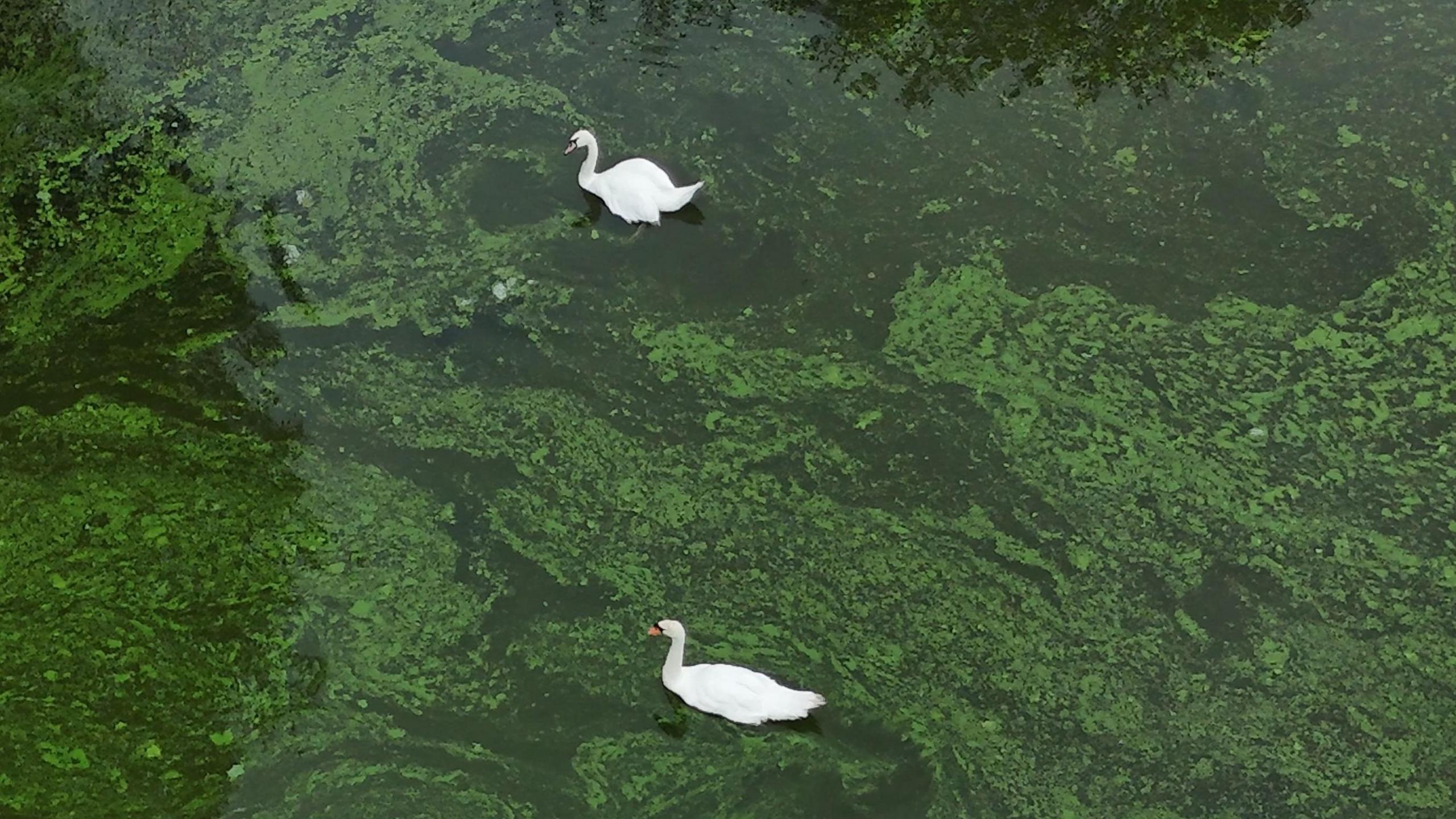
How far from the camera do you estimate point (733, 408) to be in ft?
10.2

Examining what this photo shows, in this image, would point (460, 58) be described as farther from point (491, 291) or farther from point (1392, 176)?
point (1392, 176)

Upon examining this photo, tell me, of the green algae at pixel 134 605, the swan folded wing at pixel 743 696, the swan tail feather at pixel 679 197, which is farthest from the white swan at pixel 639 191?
the swan folded wing at pixel 743 696

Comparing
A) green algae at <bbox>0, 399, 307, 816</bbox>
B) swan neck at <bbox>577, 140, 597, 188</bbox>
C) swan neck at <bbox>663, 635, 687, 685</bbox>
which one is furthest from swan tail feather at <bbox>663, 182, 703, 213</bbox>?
swan neck at <bbox>663, 635, 687, 685</bbox>

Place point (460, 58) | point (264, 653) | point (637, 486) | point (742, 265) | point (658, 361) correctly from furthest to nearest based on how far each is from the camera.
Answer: point (460, 58)
point (742, 265)
point (658, 361)
point (637, 486)
point (264, 653)

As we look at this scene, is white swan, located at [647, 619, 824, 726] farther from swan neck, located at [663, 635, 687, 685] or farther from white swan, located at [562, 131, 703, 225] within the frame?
white swan, located at [562, 131, 703, 225]

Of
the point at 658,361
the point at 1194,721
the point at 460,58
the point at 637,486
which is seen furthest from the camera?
the point at 460,58

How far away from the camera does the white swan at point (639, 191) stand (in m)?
3.47

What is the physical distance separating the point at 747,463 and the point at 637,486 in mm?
301

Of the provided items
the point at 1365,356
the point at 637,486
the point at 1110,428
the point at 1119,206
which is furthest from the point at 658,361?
the point at 1365,356

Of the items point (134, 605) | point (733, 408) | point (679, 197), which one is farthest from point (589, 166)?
point (134, 605)

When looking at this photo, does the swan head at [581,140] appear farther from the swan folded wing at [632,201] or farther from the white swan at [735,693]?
the white swan at [735,693]

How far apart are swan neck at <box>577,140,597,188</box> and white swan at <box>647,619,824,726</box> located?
1659 mm

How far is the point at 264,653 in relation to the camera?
2.71 metres

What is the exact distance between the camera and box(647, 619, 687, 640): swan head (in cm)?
254
